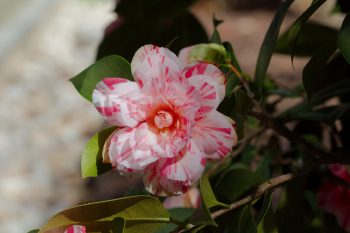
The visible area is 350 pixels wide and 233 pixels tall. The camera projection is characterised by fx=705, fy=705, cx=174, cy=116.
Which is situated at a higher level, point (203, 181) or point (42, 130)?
point (203, 181)

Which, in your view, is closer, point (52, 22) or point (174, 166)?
point (174, 166)

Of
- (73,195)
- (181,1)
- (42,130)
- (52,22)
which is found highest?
(181,1)

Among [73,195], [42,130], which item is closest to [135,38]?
[73,195]

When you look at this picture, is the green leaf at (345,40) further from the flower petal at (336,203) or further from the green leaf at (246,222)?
the flower petal at (336,203)

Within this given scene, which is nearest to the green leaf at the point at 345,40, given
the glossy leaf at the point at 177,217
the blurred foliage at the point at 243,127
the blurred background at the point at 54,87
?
the blurred foliage at the point at 243,127

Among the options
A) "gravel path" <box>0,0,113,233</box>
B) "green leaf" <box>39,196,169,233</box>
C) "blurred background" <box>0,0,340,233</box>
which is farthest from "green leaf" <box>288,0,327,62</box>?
"gravel path" <box>0,0,113,233</box>

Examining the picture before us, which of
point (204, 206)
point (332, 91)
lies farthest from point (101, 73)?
point (332, 91)

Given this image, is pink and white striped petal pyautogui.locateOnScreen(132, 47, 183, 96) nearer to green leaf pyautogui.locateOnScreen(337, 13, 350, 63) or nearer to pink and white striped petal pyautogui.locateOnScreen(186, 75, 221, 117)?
pink and white striped petal pyautogui.locateOnScreen(186, 75, 221, 117)

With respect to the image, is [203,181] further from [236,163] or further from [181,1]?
[181,1]
